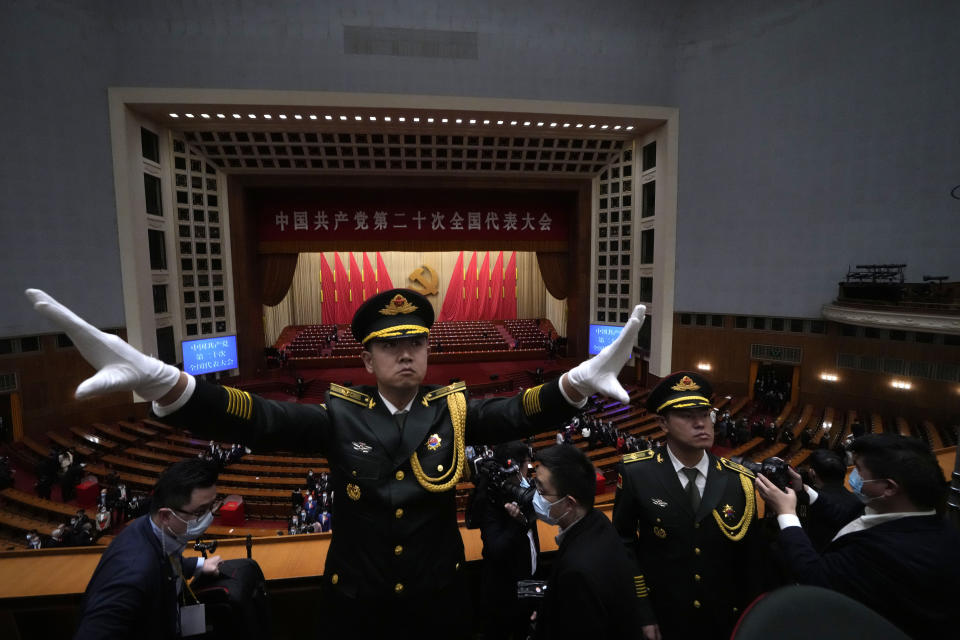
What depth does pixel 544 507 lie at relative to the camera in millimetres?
1877

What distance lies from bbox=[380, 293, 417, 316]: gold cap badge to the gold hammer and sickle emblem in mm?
23361

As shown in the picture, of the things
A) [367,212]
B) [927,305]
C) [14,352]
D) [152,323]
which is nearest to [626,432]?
[927,305]

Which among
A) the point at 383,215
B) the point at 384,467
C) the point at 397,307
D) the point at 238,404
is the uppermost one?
the point at 383,215

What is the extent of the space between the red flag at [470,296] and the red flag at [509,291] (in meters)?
1.65

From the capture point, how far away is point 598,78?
13.3 m

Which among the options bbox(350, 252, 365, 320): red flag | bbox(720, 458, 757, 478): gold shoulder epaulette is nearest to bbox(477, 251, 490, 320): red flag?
bbox(350, 252, 365, 320): red flag

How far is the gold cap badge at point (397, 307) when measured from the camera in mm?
1801

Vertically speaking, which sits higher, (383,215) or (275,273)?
(383,215)

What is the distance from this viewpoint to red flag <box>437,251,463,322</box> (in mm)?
25547

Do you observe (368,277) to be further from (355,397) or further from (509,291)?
(355,397)

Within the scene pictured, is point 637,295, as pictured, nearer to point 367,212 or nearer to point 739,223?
point 739,223

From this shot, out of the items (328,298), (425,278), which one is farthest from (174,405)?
(328,298)

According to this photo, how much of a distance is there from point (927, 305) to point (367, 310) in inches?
496

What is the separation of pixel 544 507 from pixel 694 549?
0.78m
